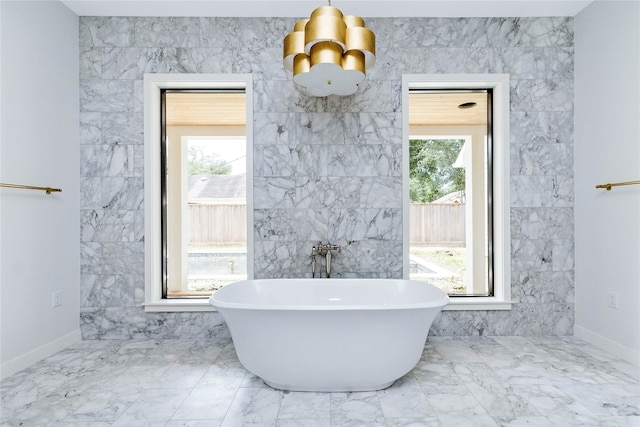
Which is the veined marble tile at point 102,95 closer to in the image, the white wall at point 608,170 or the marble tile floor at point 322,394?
the marble tile floor at point 322,394

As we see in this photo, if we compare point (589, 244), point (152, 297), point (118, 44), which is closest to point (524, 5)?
point (589, 244)

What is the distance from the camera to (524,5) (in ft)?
9.70

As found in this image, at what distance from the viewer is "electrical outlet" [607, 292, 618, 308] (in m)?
2.68

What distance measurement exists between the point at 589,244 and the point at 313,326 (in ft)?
7.96

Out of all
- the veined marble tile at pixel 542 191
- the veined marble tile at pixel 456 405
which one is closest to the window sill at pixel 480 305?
the veined marble tile at pixel 542 191

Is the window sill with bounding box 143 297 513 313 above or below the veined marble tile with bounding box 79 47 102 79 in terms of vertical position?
below

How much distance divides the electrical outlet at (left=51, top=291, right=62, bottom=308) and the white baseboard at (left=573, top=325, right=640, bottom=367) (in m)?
4.18

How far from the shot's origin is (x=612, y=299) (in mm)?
2719

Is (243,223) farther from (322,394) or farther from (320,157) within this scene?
(322,394)

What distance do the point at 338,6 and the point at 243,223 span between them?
199 cm

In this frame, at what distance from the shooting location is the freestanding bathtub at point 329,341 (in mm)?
1981

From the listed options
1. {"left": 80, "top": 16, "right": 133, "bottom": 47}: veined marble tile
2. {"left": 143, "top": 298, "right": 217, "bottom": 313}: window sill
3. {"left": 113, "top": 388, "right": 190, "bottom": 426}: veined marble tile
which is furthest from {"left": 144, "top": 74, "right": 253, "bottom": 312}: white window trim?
{"left": 113, "top": 388, "right": 190, "bottom": 426}: veined marble tile

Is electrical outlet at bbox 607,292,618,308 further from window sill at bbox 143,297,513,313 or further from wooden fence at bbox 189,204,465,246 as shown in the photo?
wooden fence at bbox 189,204,465,246

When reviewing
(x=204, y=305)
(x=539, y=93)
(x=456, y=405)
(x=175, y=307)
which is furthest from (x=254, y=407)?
(x=539, y=93)
